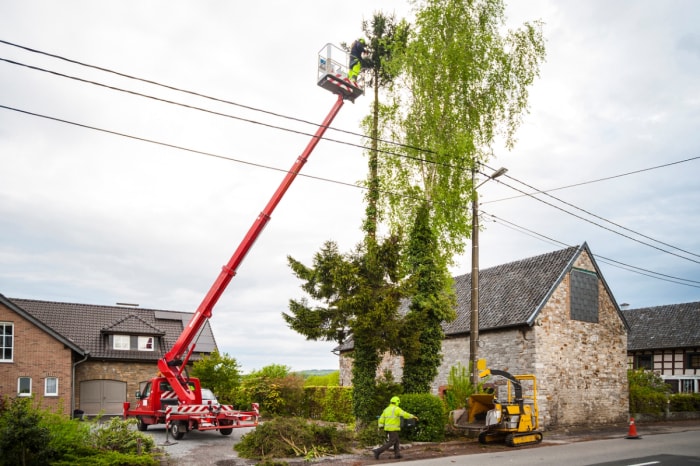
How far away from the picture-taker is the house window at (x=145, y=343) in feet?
106

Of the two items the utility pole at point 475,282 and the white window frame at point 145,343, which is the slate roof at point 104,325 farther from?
the utility pole at point 475,282

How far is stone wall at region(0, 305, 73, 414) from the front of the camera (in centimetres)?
2648

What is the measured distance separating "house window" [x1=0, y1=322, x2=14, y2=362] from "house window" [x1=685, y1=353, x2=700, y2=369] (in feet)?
130

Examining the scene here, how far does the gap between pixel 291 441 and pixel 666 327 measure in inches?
1318

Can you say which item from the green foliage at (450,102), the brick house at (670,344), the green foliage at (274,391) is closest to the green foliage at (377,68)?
the green foliage at (450,102)

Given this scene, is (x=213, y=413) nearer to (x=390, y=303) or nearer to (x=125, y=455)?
(x=125, y=455)

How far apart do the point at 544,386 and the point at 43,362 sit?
23.6 metres

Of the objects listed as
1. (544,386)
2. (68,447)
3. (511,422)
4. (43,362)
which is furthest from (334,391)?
(68,447)

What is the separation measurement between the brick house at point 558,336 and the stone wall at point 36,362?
14.5 meters

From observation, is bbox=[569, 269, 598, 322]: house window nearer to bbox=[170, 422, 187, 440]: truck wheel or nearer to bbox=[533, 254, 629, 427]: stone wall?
bbox=[533, 254, 629, 427]: stone wall

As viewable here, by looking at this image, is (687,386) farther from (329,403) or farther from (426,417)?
(426,417)

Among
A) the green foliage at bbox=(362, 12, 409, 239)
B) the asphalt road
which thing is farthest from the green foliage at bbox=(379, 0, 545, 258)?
the asphalt road

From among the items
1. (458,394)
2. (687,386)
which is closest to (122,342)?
(458,394)

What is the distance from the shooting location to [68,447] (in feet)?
39.6
